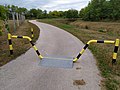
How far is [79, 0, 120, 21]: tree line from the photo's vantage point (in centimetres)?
4975

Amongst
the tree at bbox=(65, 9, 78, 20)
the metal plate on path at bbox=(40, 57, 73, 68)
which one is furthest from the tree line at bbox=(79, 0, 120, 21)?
the metal plate on path at bbox=(40, 57, 73, 68)

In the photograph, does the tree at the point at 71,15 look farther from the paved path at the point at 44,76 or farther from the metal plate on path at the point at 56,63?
the paved path at the point at 44,76

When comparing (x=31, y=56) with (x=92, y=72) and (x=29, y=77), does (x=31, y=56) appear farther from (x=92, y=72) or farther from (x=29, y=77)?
(x=92, y=72)

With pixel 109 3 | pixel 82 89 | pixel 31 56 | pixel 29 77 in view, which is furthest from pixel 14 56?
pixel 109 3

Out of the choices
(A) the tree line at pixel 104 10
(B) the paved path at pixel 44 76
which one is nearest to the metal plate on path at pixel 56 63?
(B) the paved path at pixel 44 76

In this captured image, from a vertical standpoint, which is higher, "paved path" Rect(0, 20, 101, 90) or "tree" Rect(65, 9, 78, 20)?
"tree" Rect(65, 9, 78, 20)

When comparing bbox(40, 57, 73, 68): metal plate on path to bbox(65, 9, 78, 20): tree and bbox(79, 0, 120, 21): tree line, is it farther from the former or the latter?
bbox(65, 9, 78, 20): tree

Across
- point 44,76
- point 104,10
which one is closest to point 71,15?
point 104,10

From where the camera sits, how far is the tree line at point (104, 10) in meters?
49.8

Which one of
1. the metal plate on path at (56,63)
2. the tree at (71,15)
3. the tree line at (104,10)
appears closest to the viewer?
the metal plate on path at (56,63)

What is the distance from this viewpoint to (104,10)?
54.4 meters

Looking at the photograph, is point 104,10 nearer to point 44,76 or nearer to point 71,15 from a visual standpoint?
point 71,15

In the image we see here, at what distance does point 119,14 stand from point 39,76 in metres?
47.4

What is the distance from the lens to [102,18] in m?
56.0
